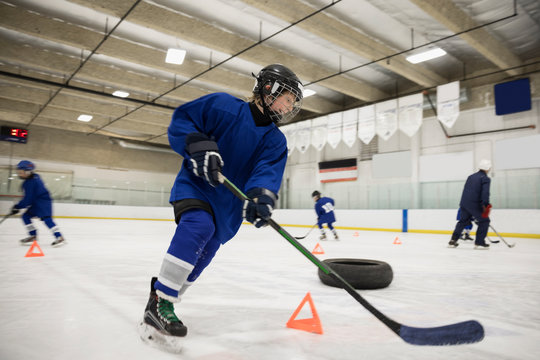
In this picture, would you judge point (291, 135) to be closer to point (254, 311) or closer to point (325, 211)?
point (325, 211)

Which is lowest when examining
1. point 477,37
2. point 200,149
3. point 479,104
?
point 200,149

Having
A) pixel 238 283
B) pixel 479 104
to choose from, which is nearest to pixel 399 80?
pixel 479 104

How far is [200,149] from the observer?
119 centimetres

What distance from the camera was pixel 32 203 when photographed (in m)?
4.16

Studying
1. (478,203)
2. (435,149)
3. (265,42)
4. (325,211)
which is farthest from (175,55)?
(435,149)

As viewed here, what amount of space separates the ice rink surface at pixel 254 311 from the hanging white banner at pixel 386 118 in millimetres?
7054

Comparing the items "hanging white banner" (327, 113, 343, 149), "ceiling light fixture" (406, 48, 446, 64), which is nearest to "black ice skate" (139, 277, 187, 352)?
"ceiling light fixture" (406, 48, 446, 64)

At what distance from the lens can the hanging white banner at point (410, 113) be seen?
8.98 metres

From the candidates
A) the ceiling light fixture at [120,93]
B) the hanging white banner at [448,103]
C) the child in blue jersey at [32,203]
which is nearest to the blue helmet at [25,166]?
the child in blue jersey at [32,203]

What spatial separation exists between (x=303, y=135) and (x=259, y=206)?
10549mm

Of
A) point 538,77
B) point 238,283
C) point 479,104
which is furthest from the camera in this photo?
point 479,104

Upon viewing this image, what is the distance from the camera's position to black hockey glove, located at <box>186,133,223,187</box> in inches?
45.9

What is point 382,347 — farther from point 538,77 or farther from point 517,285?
point 538,77

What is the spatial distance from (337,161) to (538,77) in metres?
6.34
